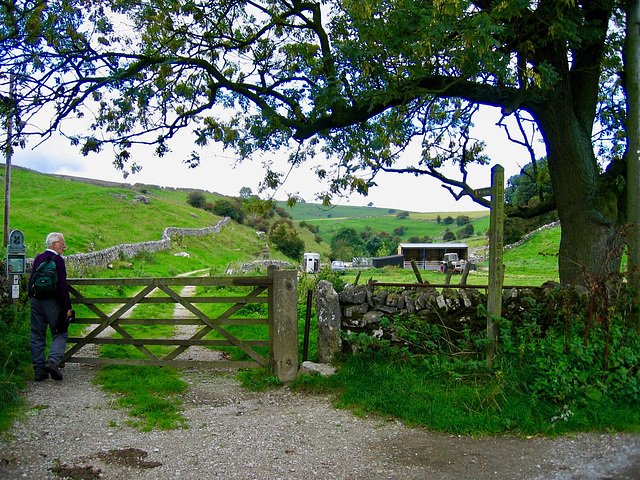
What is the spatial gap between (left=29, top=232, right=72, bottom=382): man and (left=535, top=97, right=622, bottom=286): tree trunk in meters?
8.12

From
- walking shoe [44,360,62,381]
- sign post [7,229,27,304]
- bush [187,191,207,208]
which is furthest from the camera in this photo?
bush [187,191,207,208]

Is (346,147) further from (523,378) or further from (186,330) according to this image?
(523,378)

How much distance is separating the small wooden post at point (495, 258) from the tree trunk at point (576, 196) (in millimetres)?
2474

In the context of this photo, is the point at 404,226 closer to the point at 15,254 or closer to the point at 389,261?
the point at 389,261

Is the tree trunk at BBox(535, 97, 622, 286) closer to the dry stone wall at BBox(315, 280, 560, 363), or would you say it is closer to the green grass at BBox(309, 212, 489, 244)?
the dry stone wall at BBox(315, 280, 560, 363)

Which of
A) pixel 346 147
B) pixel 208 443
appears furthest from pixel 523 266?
pixel 208 443

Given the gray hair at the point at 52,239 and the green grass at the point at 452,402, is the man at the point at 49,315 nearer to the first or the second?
the gray hair at the point at 52,239

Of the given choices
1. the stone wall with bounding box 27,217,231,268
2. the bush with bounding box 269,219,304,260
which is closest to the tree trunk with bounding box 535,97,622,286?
the stone wall with bounding box 27,217,231,268

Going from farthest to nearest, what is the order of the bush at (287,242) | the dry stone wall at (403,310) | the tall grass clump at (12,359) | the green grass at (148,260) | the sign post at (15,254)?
1. the bush at (287,242)
2. the sign post at (15,254)
3. the dry stone wall at (403,310)
4. the green grass at (148,260)
5. the tall grass clump at (12,359)

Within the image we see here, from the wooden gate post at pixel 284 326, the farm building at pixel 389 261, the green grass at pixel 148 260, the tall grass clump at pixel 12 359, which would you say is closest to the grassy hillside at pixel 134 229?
the green grass at pixel 148 260

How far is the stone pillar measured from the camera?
7211 mm

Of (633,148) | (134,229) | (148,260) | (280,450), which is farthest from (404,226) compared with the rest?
(280,450)

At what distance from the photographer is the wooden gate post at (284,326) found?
7086mm

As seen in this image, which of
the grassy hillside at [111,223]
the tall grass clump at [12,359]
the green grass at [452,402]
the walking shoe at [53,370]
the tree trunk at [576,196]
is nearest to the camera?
the green grass at [452,402]
